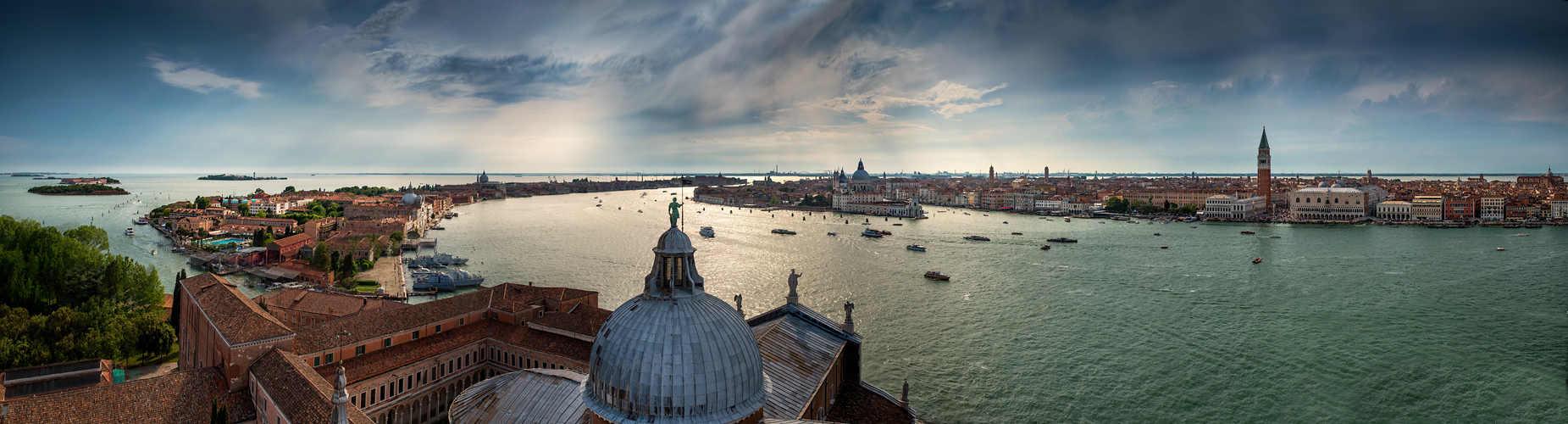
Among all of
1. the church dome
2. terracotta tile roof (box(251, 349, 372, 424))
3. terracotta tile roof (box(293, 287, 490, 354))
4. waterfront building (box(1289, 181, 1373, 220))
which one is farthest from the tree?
waterfront building (box(1289, 181, 1373, 220))

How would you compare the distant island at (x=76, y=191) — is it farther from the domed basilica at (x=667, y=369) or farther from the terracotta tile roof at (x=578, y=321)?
the domed basilica at (x=667, y=369)

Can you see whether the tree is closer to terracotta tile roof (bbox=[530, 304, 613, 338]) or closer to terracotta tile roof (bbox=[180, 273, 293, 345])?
terracotta tile roof (bbox=[180, 273, 293, 345])

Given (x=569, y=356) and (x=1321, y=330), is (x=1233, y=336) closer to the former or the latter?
(x=1321, y=330)

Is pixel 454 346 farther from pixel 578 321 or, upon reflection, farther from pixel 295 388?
pixel 295 388

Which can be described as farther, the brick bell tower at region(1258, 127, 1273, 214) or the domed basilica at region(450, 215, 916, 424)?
the brick bell tower at region(1258, 127, 1273, 214)

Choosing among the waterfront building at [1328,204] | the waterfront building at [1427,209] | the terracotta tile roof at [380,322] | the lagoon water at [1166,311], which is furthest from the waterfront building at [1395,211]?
the terracotta tile roof at [380,322]

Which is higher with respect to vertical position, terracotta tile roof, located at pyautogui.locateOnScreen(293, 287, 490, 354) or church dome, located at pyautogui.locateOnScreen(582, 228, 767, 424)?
church dome, located at pyautogui.locateOnScreen(582, 228, 767, 424)
